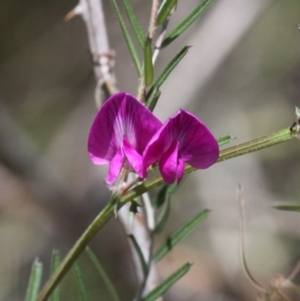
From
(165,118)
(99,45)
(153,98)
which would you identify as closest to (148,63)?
(153,98)

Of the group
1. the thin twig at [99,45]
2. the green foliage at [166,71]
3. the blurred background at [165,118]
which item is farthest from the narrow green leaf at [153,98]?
the blurred background at [165,118]

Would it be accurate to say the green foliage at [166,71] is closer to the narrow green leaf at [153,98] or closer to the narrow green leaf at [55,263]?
the narrow green leaf at [153,98]

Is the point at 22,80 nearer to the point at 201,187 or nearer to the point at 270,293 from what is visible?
the point at 201,187

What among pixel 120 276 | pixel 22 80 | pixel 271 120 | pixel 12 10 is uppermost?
pixel 12 10

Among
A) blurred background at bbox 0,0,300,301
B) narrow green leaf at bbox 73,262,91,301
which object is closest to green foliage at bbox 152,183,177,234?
narrow green leaf at bbox 73,262,91,301

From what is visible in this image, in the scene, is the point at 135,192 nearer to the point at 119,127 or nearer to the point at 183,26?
the point at 119,127

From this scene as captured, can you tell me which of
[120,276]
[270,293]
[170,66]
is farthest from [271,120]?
[170,66]
